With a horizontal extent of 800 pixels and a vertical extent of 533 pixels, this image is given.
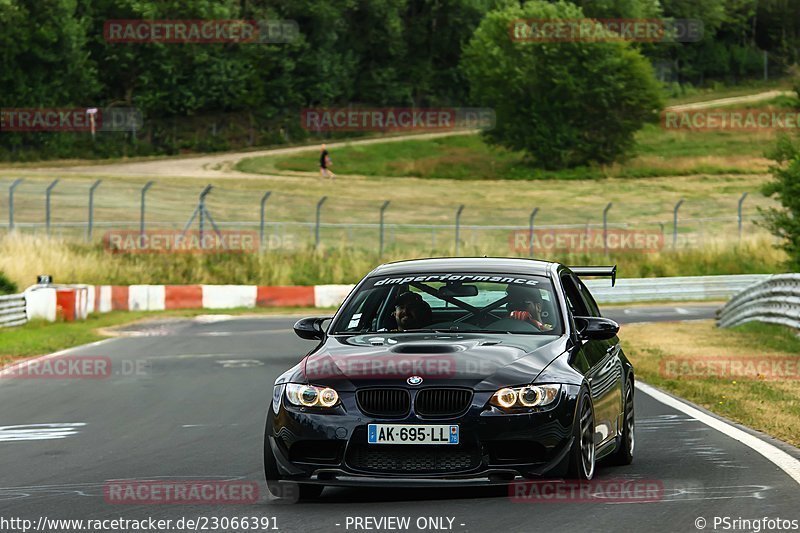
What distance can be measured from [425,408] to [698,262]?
3539 centimetres

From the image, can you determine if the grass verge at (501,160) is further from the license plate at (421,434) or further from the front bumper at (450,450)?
the license plate at (421,434)

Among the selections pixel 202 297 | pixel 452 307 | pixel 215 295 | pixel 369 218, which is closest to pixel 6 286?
pixel 202 297

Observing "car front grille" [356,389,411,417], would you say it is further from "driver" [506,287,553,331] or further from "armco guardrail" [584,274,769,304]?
"armco guardrail" [584,274,769,304]

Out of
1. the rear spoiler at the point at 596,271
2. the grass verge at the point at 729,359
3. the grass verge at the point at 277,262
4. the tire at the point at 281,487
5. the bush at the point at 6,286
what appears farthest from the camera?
the grass verge at the point at 277,262

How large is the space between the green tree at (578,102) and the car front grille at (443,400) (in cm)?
7299

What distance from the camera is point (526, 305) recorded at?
877 cm

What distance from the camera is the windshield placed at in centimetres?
866

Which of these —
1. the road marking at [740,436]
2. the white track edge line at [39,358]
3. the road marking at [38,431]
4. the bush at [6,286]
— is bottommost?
the bush at [6,286]

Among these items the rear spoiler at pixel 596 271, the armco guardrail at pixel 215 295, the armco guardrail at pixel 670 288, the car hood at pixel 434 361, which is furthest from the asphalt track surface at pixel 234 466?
the armco guardrail at pixel 670 288

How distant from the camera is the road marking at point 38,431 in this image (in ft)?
38.2

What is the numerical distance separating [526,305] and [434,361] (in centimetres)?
132

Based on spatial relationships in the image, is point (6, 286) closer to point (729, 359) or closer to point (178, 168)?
point (729, 359)

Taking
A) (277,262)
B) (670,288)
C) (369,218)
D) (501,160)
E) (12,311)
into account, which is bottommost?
(670,288)

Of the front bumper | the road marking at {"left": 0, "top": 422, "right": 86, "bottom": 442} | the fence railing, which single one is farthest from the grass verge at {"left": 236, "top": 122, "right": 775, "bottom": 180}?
the front bumper
